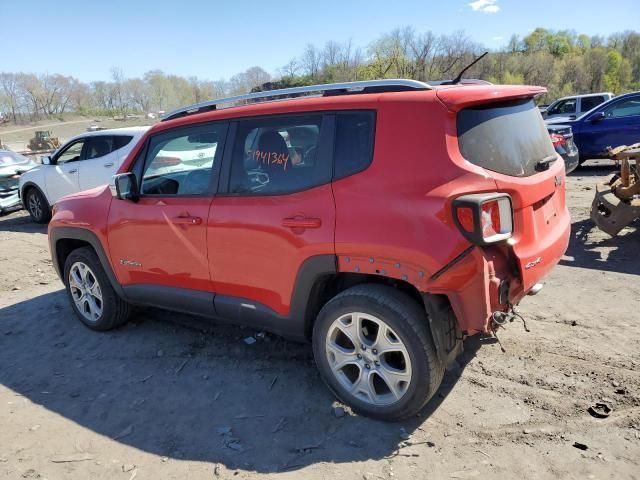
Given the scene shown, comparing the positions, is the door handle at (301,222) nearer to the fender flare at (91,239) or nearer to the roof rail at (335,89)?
the roof rail at (335,89)

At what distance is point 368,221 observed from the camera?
8.96 ft

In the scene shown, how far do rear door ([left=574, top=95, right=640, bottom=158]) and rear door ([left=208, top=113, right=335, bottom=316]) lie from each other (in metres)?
10.6

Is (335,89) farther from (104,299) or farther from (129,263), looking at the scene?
(104,299)

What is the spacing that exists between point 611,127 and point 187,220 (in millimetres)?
11462

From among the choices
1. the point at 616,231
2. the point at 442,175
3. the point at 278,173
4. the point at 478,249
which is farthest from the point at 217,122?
the point at 616,231

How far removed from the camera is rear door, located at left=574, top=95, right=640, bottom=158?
1127cm

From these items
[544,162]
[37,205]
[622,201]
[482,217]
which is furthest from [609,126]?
[37,205]

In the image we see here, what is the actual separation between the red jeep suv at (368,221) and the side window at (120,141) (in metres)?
5.38

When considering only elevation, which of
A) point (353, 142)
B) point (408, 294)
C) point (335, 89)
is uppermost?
point (335, 89)

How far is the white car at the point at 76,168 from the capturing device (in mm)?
8688

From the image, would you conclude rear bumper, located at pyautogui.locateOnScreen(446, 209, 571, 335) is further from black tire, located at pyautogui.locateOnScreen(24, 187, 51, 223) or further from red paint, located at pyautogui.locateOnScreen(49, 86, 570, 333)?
black tire, located at pyautogui.locateOnScreen(24, 187, 51, 223)

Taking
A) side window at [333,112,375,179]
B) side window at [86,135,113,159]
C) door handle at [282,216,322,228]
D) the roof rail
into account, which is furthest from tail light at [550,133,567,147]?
side window at [86,135,113,159]

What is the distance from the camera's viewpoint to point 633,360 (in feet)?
11.1

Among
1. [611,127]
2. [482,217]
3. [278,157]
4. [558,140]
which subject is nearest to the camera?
[482,217]
